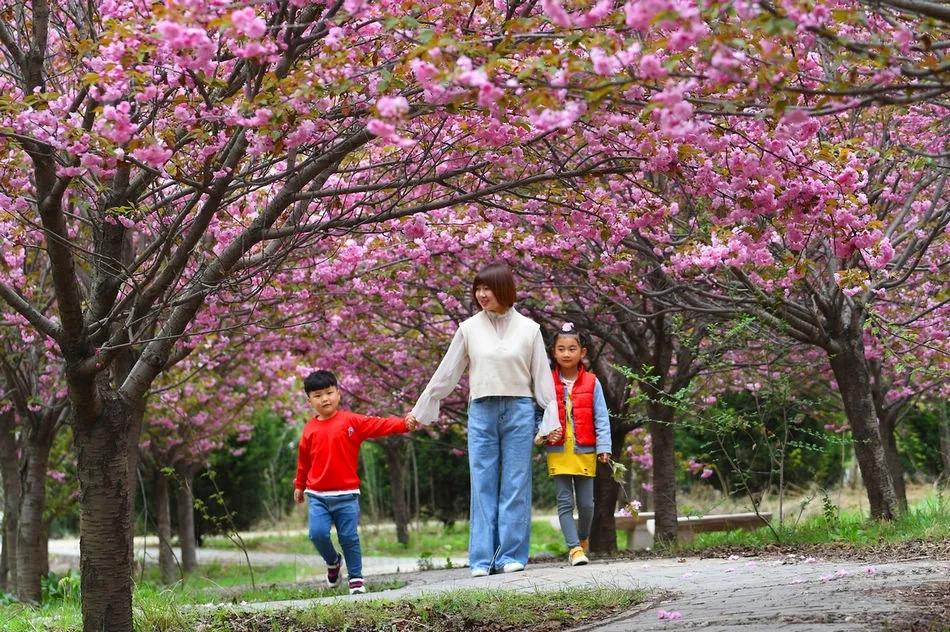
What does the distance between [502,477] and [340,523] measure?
4.30 feet

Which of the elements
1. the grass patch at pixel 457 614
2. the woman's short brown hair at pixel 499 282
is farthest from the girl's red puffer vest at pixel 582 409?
the grass patch at pixel 457 614

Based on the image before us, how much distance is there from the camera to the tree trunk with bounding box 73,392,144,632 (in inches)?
211

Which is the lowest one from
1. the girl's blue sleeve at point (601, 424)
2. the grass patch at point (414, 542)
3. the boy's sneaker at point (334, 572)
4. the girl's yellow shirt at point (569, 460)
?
the grass patch at point (414, 542)

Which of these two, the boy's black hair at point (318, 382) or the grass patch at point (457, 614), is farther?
the boy's black hair at point (318, 382)

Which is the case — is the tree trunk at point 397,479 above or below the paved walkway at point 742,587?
above

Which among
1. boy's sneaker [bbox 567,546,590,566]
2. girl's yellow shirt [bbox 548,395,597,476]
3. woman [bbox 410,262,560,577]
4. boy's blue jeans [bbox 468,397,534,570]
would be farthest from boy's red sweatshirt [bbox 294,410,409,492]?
boy's sneaker [bbox 567,546,590,566]

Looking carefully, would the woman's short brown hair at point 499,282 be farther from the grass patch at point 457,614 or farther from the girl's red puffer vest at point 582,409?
the grass patch at point 457,614

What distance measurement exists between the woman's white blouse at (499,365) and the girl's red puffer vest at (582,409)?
452 millimetres

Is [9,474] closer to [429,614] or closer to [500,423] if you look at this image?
[500,423]

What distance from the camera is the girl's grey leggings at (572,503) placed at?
7527 mm

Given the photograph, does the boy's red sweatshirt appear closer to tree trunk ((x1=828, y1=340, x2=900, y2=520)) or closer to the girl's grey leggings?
the girl's grey leggings

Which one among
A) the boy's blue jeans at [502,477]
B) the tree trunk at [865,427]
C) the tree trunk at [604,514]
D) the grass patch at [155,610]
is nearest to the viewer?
the grass patch at [155,610]

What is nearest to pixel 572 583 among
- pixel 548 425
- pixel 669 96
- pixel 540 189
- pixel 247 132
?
pixel 548 425

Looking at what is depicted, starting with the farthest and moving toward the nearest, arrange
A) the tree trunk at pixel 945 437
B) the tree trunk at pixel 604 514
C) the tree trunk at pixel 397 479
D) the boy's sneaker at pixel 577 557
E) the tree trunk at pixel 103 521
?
1. the tree trunk at pixel 397 479
2. the tree trunk at pixel 945 437
3. the tree trunk at pixel 604 514
4. the boy's sneaker at pixel 577 557
5. the tree trunk at pixel 103 521
